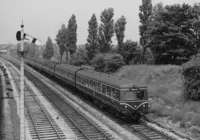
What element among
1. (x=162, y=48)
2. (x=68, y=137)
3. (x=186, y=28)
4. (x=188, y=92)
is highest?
(x=186, y=28)

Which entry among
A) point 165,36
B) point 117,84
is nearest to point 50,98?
point 117,84

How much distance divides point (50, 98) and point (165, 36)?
16.1m

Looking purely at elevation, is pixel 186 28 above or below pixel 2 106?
above

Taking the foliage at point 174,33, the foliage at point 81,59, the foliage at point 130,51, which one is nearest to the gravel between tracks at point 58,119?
the foliage at point 174,33

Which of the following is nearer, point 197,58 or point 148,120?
point 148,120

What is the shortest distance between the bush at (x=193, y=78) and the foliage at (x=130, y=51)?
23.0 metres

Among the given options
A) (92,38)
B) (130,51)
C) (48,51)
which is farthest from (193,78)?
(48,51)

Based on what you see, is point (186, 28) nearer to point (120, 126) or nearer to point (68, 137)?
point (120, 126)

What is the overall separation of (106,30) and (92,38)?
18.0 ft

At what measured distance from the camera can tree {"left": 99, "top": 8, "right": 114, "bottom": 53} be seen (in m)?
49.1

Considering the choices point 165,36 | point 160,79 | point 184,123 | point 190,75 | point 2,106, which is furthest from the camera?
point 165,36

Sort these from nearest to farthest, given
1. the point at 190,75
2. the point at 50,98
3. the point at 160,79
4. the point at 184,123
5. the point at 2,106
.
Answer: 1. the point at 184,123
2. the point at 190,75
3. the point at 2,106
4. the point at 50,98
5. the point at 160,79

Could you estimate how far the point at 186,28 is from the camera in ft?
117

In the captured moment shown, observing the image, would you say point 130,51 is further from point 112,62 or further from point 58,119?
point 58,119
